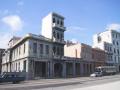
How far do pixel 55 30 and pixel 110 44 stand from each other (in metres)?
34.9

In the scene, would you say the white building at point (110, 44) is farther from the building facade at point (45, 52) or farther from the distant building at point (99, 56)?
the building facade at point (45, 52)

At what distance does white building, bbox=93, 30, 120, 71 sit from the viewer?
72750 millimetres

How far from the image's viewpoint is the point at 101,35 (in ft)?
260

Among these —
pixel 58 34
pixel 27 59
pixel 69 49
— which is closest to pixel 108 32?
pixel 69 49

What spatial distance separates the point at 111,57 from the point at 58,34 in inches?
1387

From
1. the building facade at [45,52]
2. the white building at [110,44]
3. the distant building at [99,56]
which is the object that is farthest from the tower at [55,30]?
the white building at [110,44]

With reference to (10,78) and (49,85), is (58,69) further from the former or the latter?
(49,85)

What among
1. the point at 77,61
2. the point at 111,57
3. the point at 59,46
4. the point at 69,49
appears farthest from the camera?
the point at 111,57

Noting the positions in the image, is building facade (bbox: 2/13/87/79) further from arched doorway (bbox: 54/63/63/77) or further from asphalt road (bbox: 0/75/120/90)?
asphalt road (bbox: 0/75/120/90)

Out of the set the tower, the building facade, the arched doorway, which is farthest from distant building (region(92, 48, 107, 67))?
the tower

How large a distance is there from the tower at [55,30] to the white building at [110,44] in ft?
91.8

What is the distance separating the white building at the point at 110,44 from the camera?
72.8 metres

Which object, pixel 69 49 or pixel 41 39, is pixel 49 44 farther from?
pixel 69 49

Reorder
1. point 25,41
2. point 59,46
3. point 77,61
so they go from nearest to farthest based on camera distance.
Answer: point 25,41 < point 59,46 < point 77,61
